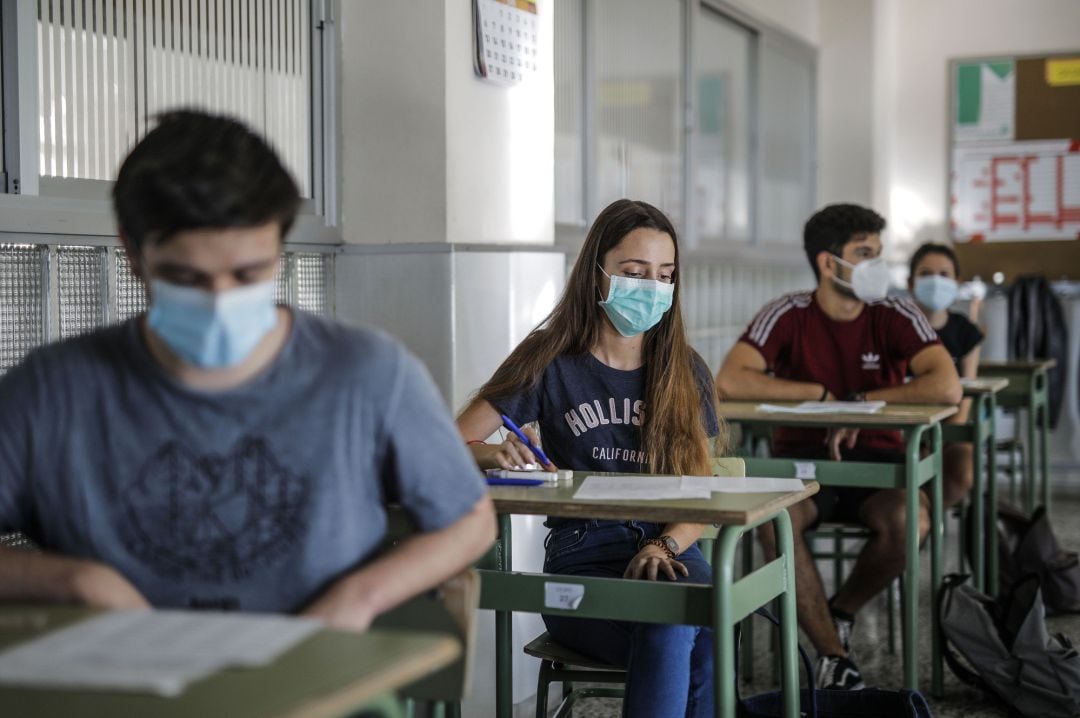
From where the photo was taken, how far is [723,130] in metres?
5.85

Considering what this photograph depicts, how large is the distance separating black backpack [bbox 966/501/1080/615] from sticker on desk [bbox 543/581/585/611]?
248 centimetres

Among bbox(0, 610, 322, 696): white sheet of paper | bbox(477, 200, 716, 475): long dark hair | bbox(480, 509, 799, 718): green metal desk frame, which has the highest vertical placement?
bbox(477, 200, 716, 475): long dark hair

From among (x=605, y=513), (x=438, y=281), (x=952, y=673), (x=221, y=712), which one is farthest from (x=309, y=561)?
(x=952, y=673)

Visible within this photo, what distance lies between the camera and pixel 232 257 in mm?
1359

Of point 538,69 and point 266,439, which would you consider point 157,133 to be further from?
point 538,69

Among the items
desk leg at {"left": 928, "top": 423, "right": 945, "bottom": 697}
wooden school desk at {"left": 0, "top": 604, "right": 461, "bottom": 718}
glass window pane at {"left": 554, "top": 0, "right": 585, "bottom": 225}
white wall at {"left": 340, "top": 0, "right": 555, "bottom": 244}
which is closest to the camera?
wooden school desk at {"left": 0, "top": 604, "right": 461, "bottom": 718}

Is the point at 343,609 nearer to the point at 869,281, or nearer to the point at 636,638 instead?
the point at 636,638

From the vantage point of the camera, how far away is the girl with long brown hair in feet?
7.70

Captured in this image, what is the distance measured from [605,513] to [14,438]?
0.91 m

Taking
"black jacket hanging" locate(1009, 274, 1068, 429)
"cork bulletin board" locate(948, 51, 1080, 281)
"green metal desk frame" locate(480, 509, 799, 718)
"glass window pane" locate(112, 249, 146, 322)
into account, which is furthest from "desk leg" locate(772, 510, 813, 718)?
"cork bulletin board" locate(948, 51, 1080, 281)

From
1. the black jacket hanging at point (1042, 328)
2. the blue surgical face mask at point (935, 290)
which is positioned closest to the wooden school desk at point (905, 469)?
the blue surgical face mask at point (935, 290)

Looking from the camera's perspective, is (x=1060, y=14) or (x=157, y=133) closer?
(x=157, y=133)

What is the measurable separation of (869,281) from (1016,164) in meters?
3.73

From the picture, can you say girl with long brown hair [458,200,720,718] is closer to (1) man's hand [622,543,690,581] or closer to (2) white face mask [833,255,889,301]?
(1) man's hand [622,543,690,581]
